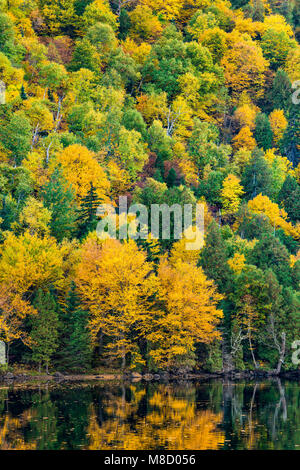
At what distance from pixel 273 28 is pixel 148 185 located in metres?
84.3

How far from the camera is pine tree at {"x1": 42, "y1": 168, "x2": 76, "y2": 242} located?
316 ft

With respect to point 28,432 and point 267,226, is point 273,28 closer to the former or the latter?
point 267,226

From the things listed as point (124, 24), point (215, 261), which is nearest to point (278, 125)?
point (124, 24)

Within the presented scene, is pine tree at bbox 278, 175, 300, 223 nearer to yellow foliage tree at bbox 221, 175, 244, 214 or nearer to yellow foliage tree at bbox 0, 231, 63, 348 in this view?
yellow foliage tree at bbox 221, 175, 244, 214

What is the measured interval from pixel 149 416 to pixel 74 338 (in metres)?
25.2

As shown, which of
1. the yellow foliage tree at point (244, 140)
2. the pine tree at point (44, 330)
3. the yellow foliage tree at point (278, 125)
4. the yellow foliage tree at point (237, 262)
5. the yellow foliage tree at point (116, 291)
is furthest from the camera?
the yellow foliage tree at point (278, 125)

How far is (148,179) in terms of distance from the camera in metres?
112

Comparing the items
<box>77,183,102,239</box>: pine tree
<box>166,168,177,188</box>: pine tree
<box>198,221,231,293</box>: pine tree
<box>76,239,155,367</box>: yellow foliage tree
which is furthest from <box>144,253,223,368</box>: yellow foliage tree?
<box>166,168,177,188</box>: pine tree

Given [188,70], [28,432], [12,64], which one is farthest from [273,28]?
[28,432]

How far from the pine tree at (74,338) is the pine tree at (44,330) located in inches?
48.4

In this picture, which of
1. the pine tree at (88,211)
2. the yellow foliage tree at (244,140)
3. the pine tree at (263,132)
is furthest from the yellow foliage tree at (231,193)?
the pine tree at (88,211)

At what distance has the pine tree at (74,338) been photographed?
271 feet

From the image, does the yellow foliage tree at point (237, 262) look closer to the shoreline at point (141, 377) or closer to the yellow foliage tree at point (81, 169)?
the shoreline at point (141, 377)

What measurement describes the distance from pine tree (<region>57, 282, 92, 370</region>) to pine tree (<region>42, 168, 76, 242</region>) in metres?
13.1
